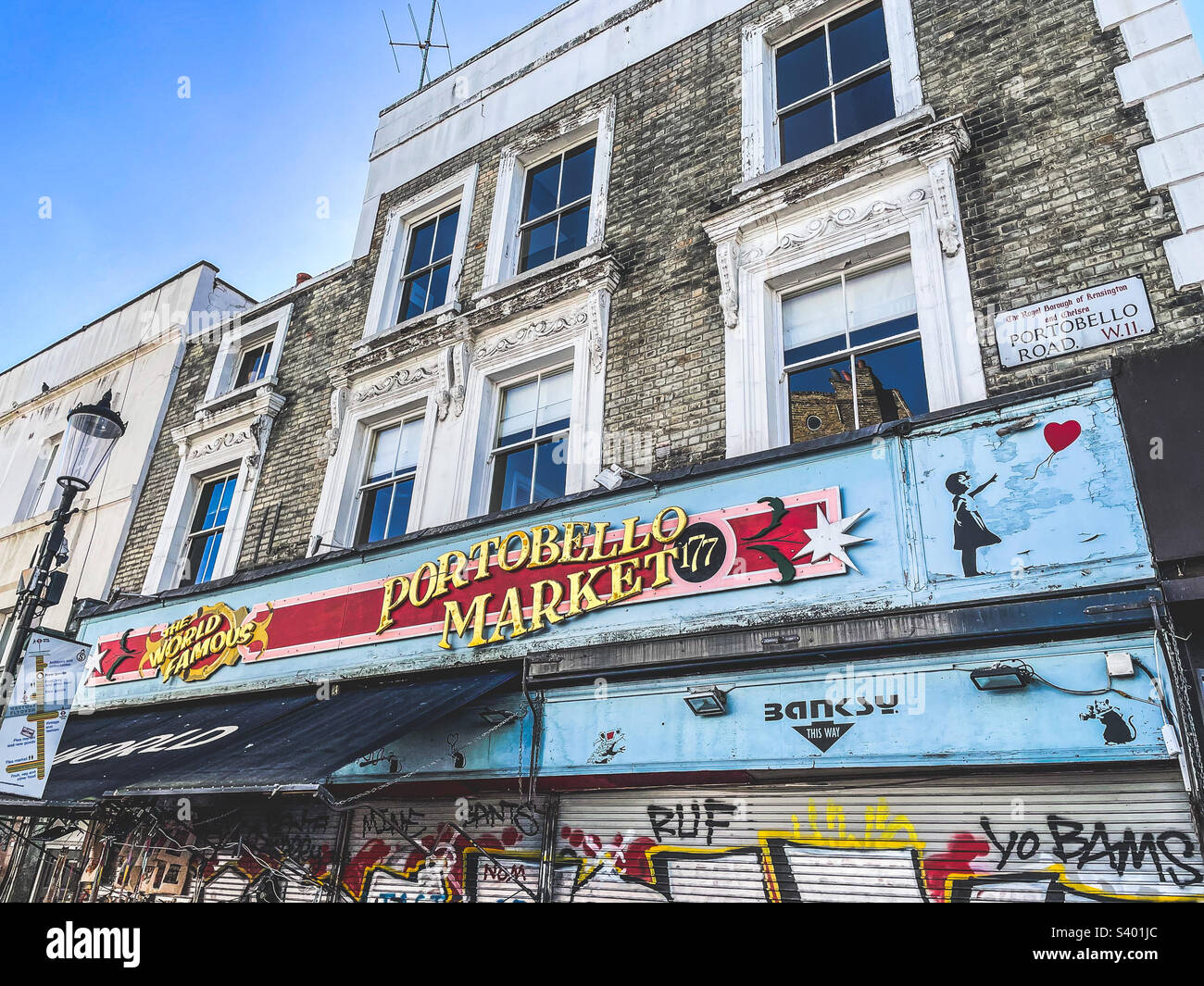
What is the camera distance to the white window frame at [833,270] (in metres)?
6.57

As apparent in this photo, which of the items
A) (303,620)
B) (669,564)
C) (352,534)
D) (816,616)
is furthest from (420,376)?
(816,616)

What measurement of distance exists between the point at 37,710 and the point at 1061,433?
7.82 metres

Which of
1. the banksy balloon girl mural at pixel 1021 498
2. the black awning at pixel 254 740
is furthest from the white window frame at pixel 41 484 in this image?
the banksy balloon girl mural at pixel 1021 498

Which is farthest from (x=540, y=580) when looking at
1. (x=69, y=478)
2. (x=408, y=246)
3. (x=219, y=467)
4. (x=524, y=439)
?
(x=219, y=467)

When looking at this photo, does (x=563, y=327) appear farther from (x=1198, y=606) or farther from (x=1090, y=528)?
(x=1198, y=606)

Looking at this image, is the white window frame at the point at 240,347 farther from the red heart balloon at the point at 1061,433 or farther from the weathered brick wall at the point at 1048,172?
the red heart balloon at the point at 1061,433

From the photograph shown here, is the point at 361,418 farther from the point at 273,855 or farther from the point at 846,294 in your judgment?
the point at 846,294

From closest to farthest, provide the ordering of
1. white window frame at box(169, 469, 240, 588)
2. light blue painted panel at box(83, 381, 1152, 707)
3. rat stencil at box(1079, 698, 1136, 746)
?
rat stencil at box(1079, 698, 1136, 746) → light blue painted panel at box(83, 381, 1152, 707) → white window frame at box(169, 469, 240, 588)

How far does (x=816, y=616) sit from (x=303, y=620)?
230 inches

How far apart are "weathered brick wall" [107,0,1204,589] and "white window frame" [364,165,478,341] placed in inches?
8.3

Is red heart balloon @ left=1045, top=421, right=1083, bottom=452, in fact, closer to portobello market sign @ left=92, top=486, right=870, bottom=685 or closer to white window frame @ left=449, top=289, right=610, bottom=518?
portobello market sign @ left=92, top=486, right=870, bottom=685

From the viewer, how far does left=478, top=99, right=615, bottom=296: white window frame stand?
9734 mm

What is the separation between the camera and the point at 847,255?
297 inches

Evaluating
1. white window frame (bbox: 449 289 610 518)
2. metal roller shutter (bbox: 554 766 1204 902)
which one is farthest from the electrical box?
white window frame (bbox: 449 289 610 518)
